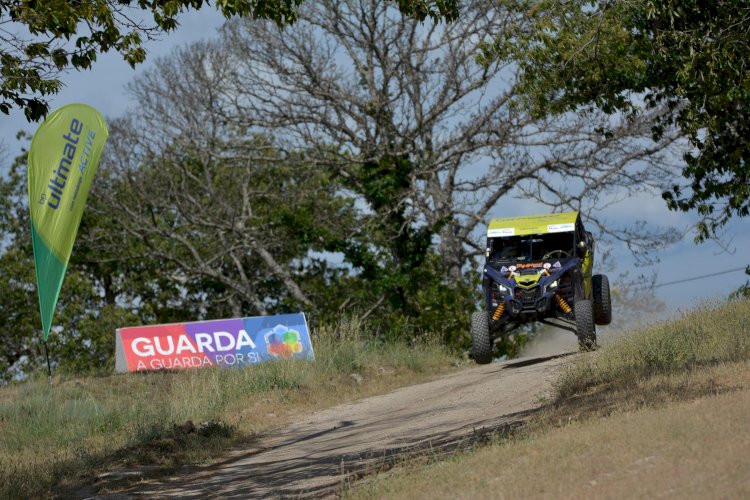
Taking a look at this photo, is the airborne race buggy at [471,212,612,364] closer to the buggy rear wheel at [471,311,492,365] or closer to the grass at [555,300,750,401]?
the buggy rear wheel at [471,311,492,365]

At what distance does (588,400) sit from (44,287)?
8860 mm

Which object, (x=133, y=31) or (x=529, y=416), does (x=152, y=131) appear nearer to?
(x=133, y=31)

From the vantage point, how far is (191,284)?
43.5 metres

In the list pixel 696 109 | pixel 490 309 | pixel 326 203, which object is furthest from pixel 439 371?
pixel 326 203

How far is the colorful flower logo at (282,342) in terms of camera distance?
20750 millimetres

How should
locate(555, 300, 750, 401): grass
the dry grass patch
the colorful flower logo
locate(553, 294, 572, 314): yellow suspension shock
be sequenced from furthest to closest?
1. the colorful flower logo
2. locate(553, 294, 572, 314): yellow suspension shock
3. locate(555, 300, 750, 401): grass
4. the dry grass patch

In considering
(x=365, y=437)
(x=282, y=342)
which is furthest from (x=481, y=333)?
(x=365, y=437)

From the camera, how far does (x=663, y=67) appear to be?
63.9 feet

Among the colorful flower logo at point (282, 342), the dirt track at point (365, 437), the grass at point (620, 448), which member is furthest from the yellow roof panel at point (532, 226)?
the grass at point (620, 448)

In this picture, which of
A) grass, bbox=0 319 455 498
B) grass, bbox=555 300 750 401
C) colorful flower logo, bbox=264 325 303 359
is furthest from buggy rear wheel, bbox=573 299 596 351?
colorful flower logo, bbox=264 325 303 359

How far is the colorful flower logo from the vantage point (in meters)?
20.8

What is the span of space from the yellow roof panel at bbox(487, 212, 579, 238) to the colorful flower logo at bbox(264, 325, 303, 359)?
504 cm

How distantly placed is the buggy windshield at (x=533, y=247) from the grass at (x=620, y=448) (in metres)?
6.27

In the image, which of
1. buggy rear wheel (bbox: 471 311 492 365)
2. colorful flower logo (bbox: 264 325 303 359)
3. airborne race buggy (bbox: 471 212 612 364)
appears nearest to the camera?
airborne race buggy (bbox: 471 212 612 364)
